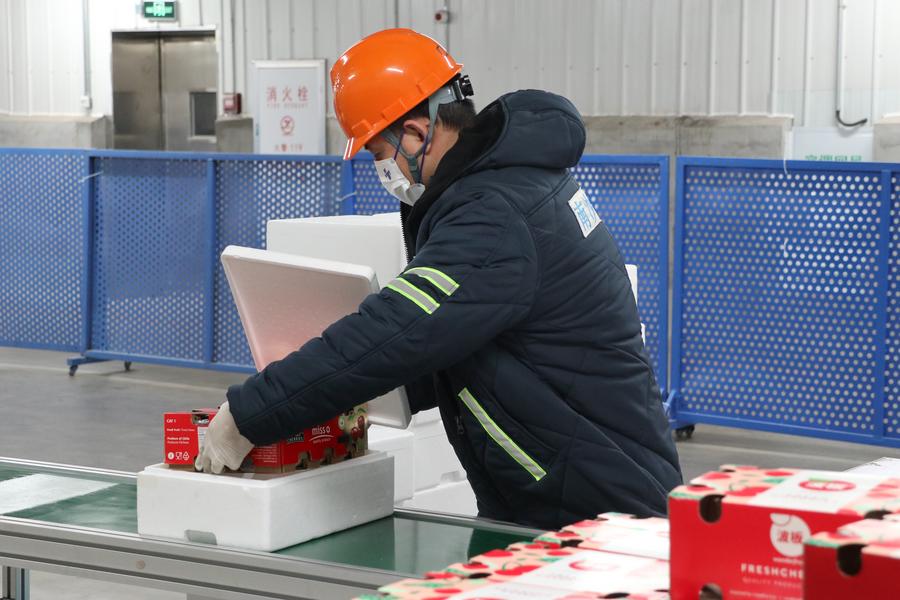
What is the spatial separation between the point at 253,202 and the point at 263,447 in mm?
6653

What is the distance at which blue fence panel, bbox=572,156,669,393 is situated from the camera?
7.72m

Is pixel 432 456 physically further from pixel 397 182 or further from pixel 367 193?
pixel 367 193

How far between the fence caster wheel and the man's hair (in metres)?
5.17

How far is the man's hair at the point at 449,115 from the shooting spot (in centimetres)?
287

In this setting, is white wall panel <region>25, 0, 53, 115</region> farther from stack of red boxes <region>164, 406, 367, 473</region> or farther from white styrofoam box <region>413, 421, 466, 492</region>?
stack of red boxes <region>164, 406, 367, 473</region>

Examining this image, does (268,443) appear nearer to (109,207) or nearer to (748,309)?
(748,309)

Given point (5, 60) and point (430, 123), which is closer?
point (430, 123)

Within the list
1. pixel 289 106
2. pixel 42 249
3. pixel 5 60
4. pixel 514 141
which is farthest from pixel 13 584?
pixel 5 60

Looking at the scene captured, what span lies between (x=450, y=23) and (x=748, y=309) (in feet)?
29.0

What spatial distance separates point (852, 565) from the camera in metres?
1.43

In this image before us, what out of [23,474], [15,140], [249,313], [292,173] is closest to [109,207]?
[292,173]

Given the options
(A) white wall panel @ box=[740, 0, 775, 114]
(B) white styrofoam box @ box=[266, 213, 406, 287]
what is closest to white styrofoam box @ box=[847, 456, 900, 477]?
(B) white styrofoam box @ box=[266, 213, 406, 287]

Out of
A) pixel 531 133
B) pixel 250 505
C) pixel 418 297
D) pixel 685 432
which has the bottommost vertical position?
pixel 685 432

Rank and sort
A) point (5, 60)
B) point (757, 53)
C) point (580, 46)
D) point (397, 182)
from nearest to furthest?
1. point (397, 182)
2. point (757, 53)
3. point (580, 46)
4. point (5, 60)
